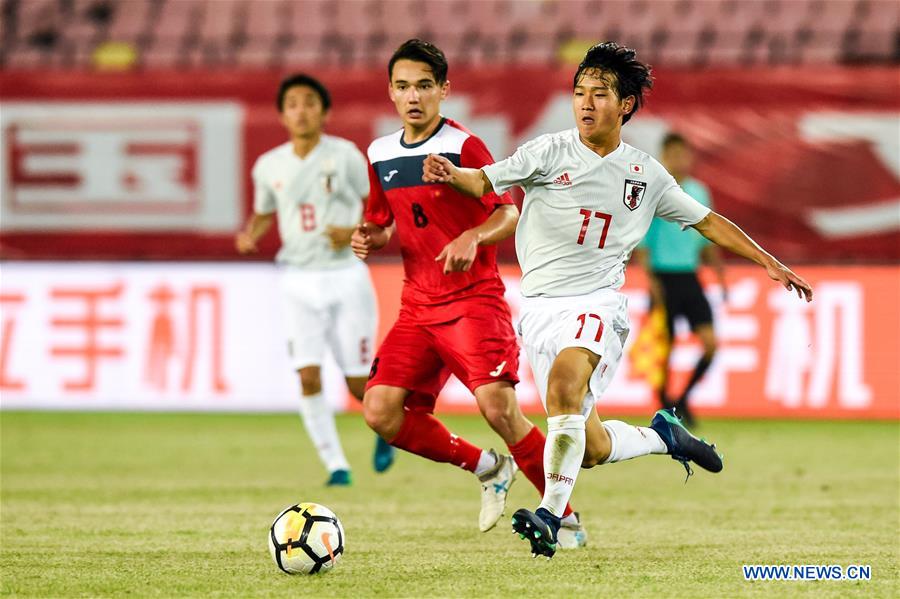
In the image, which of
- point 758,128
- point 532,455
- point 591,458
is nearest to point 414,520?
point 532,455

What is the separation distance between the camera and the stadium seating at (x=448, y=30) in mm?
16375

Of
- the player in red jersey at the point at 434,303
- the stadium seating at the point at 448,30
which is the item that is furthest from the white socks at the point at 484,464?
the stadium seating at the point at 448,30

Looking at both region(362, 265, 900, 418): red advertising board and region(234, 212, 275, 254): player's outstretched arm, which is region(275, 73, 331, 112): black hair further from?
region(362, 265, 900, 418): red advertising board

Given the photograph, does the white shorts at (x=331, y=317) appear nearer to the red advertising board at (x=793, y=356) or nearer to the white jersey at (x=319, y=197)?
the white jersey at (x=319, y=197)

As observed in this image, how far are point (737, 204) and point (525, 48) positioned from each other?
3135 mm

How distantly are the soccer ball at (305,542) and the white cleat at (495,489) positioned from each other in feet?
3.17

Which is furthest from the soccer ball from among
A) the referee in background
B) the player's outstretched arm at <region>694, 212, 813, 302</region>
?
the referee in background

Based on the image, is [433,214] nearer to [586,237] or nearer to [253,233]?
[586,237]

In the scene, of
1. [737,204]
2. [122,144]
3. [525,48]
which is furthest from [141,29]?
[737,204]

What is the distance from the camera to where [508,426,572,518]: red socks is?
6332 millimetres

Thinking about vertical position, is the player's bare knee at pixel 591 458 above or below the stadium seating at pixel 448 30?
below

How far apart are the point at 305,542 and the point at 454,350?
3.89 feet

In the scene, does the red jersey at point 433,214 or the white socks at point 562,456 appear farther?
the red jersey at point 433,214

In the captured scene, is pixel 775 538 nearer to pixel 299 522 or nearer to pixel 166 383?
pixel 299 522
